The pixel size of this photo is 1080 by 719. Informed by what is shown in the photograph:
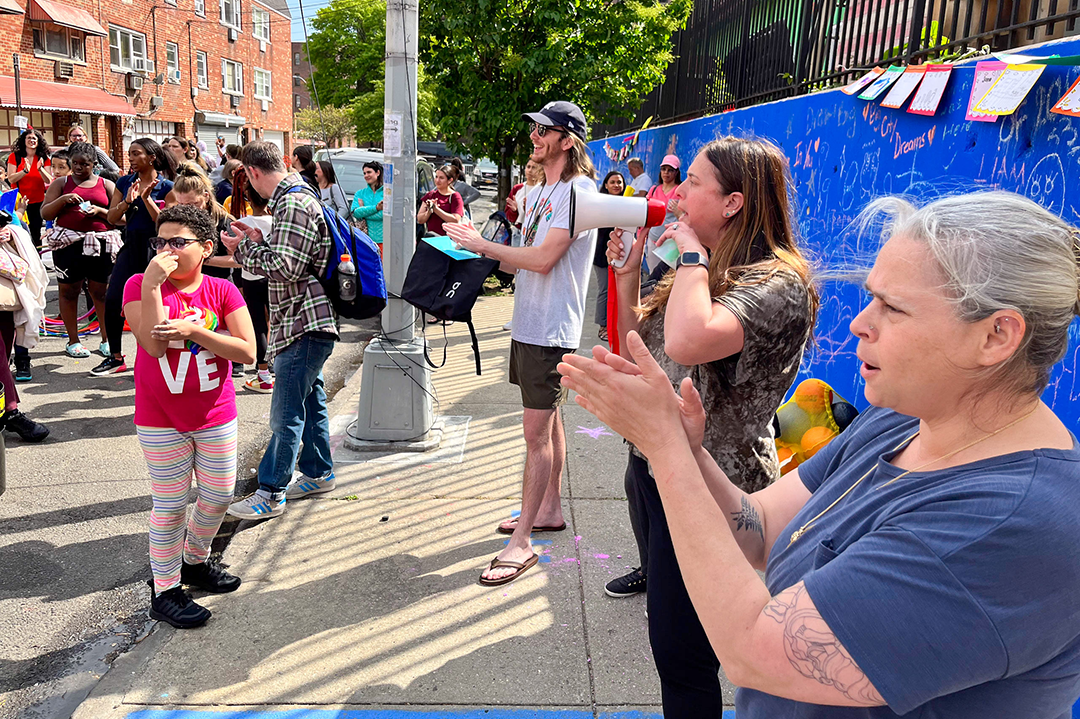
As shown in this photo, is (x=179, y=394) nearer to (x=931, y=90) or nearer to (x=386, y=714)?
(x=386, y=714)

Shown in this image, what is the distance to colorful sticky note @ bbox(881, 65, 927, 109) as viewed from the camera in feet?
12.5

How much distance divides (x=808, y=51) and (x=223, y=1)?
124 feet

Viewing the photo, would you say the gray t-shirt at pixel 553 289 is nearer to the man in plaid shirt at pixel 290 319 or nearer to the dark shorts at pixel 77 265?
the man in plaid shirt at pixel 290 319

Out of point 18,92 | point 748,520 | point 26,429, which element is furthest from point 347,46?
point 748,520

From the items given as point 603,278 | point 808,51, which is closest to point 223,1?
point 603,278

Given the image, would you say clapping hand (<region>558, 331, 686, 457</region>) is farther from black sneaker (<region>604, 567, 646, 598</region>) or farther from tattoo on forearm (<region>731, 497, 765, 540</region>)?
black sneaker (<region>604, 567, 646, 598</region>)

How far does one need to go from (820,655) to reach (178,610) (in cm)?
295

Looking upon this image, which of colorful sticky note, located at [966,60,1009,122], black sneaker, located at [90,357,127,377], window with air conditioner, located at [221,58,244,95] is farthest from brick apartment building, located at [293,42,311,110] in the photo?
colorful sticky note, located at [966,60,1009,122]

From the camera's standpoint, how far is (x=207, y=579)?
143 inches

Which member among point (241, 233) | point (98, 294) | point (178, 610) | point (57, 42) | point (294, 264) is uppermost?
point (57, 42)

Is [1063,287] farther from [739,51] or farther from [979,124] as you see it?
[739,51]

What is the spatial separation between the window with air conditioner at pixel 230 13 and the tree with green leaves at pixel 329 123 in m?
5.35

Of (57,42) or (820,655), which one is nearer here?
(820,655)

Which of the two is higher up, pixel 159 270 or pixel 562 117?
pixel 562 117
